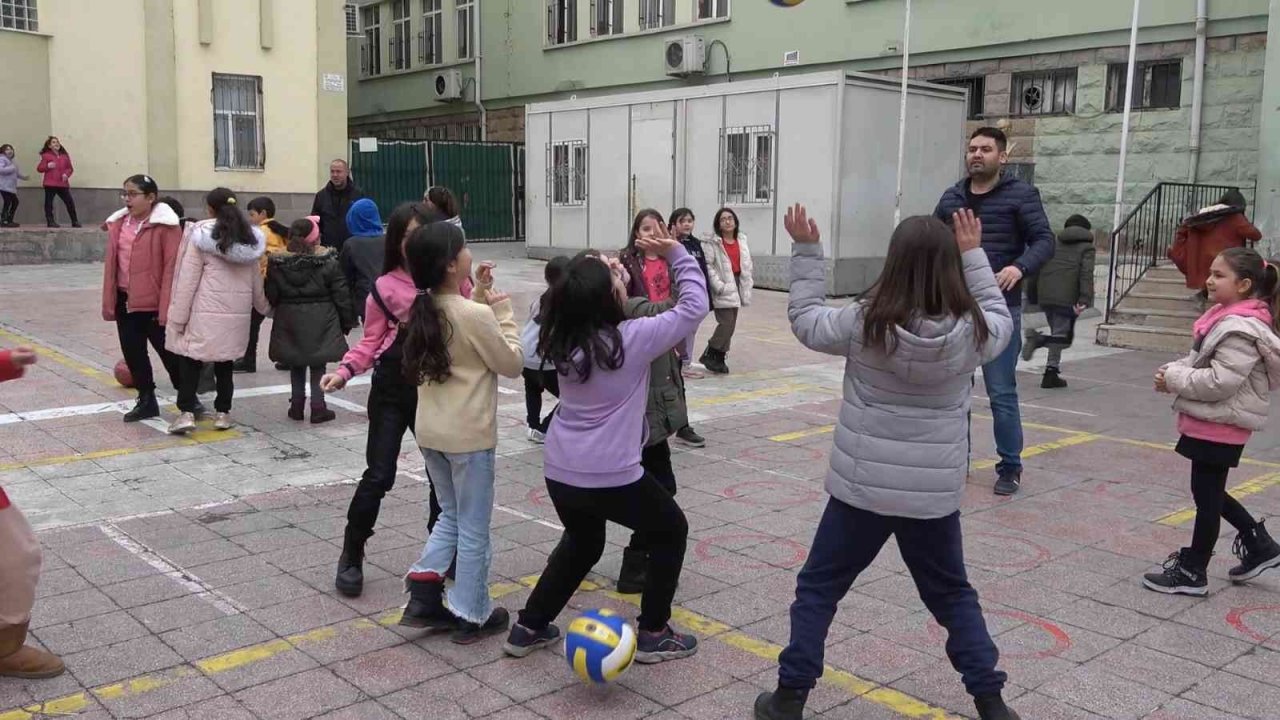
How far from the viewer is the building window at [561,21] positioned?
27.1 m

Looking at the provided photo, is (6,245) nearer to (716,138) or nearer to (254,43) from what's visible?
(254,43)

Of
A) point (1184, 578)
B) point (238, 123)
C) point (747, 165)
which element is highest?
point (238, 123)

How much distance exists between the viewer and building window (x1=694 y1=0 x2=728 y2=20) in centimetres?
2391

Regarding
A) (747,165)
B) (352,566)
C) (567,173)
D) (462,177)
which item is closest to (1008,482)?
(352,566)

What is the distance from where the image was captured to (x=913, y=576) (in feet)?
11.7

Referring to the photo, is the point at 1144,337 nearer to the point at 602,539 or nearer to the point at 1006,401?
the point at 1006,401

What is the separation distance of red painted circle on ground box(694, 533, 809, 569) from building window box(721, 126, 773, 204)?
1263 centimetres

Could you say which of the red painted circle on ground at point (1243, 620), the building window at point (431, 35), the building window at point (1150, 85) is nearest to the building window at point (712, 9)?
the building window at point (1150, 85)

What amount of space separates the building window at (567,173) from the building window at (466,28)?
980 centimetres

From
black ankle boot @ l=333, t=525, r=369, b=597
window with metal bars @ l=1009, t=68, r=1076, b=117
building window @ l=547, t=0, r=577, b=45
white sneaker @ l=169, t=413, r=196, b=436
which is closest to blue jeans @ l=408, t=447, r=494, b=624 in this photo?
black ankle boot @ l=333, t=525, r=369, b=597

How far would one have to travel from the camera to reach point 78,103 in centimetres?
1991

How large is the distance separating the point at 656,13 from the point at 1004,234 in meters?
20.4

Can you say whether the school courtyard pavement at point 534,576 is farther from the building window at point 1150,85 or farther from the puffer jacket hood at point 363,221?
the building window at point 1150,85

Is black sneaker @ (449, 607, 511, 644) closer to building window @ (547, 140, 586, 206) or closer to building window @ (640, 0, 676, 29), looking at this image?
building window @ (547, 140, 586, 206)
